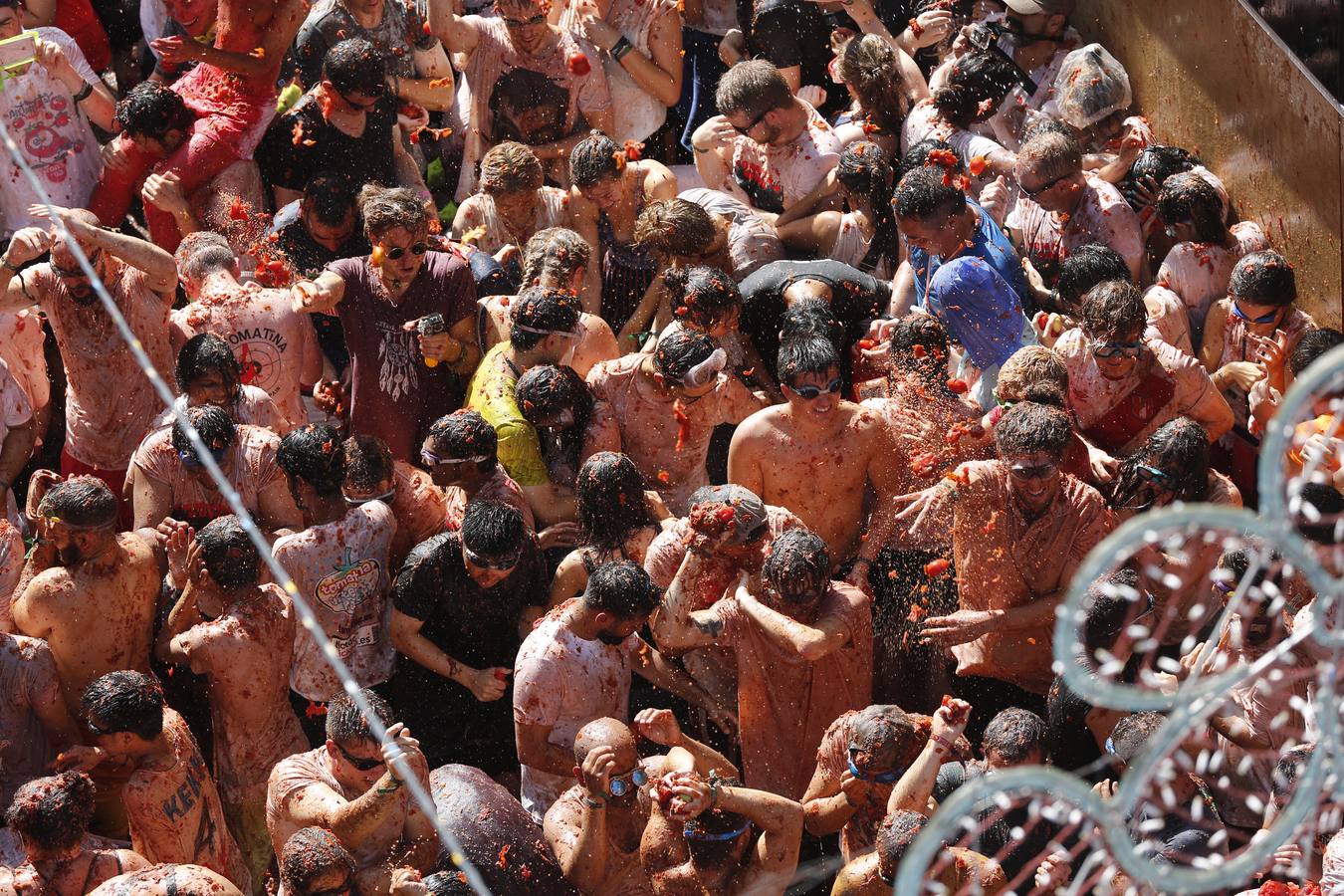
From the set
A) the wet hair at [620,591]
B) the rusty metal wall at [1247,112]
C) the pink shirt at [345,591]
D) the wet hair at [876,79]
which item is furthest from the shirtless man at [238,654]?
the rusty metal wall at [1247,112]

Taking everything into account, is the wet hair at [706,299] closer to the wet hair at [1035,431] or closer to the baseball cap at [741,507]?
the baseball cap at [741,507]

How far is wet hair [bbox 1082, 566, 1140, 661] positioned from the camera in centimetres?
571

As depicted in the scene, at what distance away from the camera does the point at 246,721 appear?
Result: 6.08m

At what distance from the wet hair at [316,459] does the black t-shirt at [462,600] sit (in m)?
0.38

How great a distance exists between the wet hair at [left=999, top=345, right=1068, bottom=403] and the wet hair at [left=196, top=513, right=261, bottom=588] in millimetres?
2589

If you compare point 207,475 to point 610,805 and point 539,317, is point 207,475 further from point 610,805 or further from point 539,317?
point 610,805

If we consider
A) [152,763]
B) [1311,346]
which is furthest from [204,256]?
[1311,346]

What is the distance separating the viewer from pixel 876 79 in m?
7.97

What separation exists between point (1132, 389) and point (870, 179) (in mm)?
1640

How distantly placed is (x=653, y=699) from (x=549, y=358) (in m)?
1.31

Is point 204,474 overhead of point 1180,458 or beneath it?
beneath

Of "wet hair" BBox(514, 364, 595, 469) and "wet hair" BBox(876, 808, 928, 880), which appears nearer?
"wet hair" BBox(876, 808, 928, 880)

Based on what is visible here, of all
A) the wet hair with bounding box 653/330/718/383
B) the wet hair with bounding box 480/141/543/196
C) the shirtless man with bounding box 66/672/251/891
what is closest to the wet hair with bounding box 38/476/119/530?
the shirtless man with bounding box 66/672/251/891

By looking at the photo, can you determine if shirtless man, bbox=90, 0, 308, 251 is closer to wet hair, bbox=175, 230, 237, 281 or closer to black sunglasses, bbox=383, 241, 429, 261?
Result: wet hair, bbox=175, 230, 237, 281
